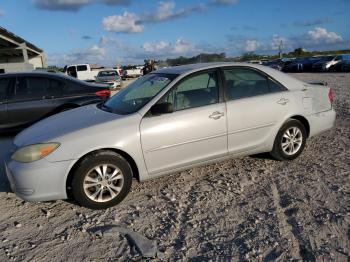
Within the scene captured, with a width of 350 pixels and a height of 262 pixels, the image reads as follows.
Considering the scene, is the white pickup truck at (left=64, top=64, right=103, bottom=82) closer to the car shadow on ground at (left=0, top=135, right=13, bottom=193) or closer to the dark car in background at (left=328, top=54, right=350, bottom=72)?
the dark car in background at (left=328, top=54, right=350, bottom=72)

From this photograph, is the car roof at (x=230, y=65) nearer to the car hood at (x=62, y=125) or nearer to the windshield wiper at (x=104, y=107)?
the windshield wiper at (x=104, y=107)

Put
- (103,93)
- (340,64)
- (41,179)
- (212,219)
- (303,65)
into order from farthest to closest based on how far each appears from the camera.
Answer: (303,65), (340,64), (103,93), (41,179), (212,219)

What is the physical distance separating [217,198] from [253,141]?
1132 millimetres

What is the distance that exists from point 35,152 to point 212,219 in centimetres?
201

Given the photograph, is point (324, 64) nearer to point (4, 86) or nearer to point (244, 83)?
point (4, 86)

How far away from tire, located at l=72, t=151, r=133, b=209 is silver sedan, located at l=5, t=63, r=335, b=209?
0.4 inches

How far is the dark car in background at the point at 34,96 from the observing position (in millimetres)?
7586

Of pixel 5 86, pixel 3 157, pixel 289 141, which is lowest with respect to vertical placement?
pixel 3 157

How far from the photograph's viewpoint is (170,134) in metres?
4.45

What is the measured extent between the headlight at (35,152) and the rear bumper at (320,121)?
366 cm

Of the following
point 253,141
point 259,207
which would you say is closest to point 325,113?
point 253,141

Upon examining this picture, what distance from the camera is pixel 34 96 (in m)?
7.76

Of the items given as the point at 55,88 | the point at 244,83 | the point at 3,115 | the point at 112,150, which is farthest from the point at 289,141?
the point at 3,115

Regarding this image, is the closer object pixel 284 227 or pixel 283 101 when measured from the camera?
pixel 284 227
